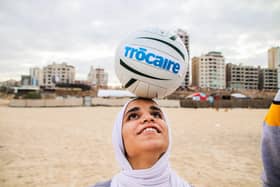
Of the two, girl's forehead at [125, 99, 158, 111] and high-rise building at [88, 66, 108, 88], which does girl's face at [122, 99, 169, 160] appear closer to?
girl's forehead at [125, 99, 158, 111]

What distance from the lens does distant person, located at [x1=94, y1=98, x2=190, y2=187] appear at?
6.40 ft

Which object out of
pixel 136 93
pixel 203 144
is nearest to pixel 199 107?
pixel 203 144

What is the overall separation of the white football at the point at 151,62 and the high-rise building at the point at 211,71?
11976cm

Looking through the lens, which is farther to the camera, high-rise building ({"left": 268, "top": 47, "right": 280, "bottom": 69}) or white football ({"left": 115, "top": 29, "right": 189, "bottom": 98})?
high-rise building ({"left": 268, "top": 47, "right": 280, "bottom": 69})

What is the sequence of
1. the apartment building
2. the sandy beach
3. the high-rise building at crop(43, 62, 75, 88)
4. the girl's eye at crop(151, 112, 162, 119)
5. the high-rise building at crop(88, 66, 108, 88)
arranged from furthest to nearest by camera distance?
the high-rise building at crop(88, 66, 108, 88), the high-rise building at crop(43, 62, 75, 88), the apartment building, the sandy beach, the girl's eye at crop(151, 112, 162, 119)

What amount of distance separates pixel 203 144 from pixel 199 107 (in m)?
38.1

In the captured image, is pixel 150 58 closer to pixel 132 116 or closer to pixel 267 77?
pixel 132 116

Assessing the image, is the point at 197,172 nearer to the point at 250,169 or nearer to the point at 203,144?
the point at 250,169

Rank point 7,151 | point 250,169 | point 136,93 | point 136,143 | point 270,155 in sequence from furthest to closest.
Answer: point 7,151 < point 250,169 < point 136,93 < point 136,143 < point 270,155

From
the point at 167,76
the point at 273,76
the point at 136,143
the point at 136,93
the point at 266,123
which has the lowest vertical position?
the point at 136,143

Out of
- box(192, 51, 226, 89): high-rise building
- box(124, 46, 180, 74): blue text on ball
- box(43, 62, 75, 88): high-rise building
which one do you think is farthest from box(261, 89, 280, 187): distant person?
box(43, 62, 75, 88): high-rise building

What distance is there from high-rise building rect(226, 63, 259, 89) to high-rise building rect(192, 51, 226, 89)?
15.2 ft

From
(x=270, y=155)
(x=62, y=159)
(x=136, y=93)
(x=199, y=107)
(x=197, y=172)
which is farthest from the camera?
(x=199, y=107)

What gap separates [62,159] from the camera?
7359 millimetres
